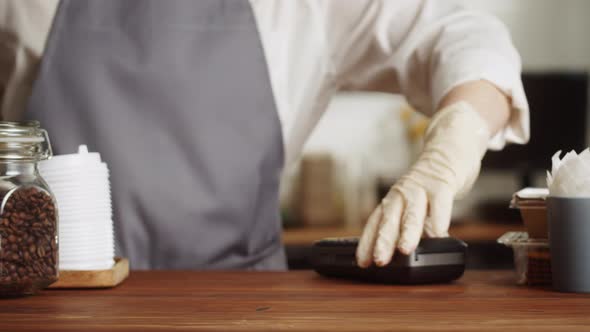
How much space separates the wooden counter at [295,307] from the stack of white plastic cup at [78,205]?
0.05 meters

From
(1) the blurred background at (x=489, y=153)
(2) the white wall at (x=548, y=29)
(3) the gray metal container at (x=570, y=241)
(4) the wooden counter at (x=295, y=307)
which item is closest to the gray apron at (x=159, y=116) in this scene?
(4) the wooden counter at (x=295, y=307)

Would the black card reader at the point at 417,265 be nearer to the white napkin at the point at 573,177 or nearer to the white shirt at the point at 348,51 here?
the white napkin at the point at 573,177

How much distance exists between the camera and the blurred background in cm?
362

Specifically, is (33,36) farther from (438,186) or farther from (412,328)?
(412,328)

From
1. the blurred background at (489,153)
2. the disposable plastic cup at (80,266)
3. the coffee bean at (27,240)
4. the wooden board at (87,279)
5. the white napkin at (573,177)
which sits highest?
the white napkin at (573,177)

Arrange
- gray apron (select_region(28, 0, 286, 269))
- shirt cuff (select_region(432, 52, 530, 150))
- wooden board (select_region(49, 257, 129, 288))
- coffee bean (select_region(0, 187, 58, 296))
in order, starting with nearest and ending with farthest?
coffee bean (select_region(0, 187, 58, 296)) → wooden board (select_region(49, 257, 129, 288)) → shirt cuff (select_region(432, 52, 530, 150)) → gray apron (select_region(28, 0, 286, 269))

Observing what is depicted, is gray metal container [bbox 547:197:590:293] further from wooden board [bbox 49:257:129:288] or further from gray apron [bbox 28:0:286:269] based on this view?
gray apron [bbox 28:0:286:269]

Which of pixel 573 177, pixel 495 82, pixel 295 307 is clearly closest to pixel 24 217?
pixel 295 307

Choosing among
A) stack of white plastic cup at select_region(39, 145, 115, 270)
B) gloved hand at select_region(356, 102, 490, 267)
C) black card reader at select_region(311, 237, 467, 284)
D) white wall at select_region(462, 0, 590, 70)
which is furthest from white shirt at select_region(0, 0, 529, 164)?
white wall at select_region(462, 0, 590, 70)

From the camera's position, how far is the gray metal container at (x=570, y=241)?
32.2 inches

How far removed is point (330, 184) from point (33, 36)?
2.43 metres

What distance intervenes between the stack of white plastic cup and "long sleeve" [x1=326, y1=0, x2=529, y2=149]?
22.6 inches

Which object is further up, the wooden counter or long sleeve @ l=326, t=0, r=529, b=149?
long sleeve @ l=326, t=0, r=529, b=149

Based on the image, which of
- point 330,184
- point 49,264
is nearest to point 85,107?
point 49,264
